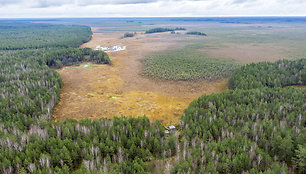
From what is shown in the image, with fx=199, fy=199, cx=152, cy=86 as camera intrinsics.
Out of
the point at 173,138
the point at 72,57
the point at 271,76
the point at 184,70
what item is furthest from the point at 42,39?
the point at 173,138

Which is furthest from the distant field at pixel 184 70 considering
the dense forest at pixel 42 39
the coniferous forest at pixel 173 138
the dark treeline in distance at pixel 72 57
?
the dense forest at pixel 42 39

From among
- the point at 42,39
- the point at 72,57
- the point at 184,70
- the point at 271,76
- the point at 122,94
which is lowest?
the point at 122,94

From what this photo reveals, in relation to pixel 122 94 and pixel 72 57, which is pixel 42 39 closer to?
pixel 72 57

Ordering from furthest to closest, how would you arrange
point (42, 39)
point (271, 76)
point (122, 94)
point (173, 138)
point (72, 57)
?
1. point (42, 39)
2. point (72, 57)
3. point (122, 94)
4. point (271, 76)
5. point (173, 138)

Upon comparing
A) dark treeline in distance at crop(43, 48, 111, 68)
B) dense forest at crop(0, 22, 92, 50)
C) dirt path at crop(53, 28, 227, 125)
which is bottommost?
dirt path at crop(53, 28, 227, 125)

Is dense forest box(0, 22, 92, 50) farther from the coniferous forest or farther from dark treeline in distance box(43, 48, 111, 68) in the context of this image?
the coniferous forest

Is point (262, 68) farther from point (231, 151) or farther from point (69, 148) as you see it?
point (69, 148)

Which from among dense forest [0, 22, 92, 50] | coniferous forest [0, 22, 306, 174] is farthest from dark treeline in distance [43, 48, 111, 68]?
coniferous forest [0, 22, 306, 174]

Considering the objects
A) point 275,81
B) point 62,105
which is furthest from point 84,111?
point 275,81
